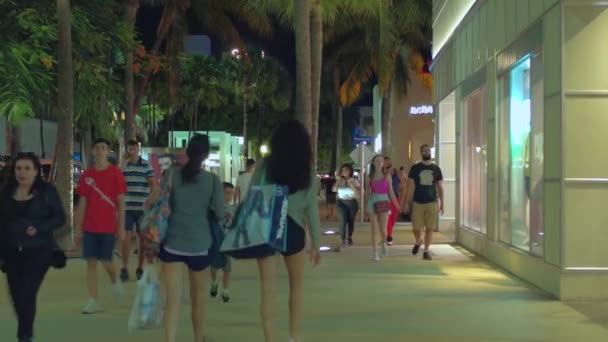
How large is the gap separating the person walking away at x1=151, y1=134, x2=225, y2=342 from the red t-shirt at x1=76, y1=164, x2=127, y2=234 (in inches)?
111

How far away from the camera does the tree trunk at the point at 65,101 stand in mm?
18266

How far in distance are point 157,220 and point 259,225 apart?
81cm

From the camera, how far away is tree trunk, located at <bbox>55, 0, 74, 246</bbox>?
18266 mm

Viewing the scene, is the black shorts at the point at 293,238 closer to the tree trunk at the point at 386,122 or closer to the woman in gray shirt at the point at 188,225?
the woman in gray shirt at the point at 188,225

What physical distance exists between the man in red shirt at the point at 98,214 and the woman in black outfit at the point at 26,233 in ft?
7.44

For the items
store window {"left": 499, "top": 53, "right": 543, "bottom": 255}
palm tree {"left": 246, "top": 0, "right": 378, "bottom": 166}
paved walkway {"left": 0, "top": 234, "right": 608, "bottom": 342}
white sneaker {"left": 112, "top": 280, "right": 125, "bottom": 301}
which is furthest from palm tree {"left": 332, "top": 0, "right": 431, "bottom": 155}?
white sneaker {"left": 112, "top": 280, "right": 125, "bottom": 301}

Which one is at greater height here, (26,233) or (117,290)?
(26,233)

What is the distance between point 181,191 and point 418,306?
13.5ft

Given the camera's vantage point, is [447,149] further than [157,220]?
Yes

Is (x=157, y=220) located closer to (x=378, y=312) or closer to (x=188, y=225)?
(x=188, y=225)

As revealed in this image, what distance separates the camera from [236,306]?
10.9 metres

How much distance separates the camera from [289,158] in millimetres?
7762

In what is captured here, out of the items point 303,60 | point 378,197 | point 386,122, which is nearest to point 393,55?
point 386,122

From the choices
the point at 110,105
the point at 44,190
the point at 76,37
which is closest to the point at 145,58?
the point at 110,105
